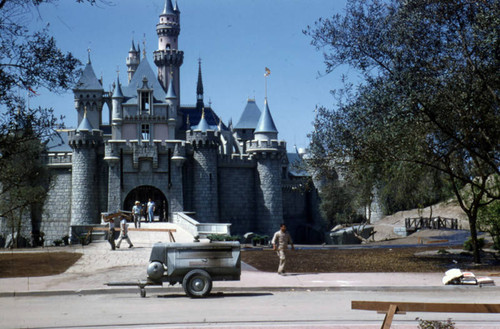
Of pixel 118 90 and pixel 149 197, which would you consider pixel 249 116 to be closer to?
→ pixel 118 90

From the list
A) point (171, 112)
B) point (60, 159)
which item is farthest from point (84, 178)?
point (171, 112)

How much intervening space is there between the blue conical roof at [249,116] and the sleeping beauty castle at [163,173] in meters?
9.58

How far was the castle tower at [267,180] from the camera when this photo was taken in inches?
2036

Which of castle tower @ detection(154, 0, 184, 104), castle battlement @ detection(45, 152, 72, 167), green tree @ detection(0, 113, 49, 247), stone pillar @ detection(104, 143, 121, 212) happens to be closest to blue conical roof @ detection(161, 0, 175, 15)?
castle tower @ detection(154, 0, 184, 104)

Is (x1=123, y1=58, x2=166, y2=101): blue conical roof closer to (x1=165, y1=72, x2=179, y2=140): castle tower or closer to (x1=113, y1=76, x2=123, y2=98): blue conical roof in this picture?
(x1=165, y1=72, x2=179, y2=140): castle tower

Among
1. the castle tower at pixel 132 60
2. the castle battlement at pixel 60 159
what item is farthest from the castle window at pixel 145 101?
the castle tower at pixel 132 60

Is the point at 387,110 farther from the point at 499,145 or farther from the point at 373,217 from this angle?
the point at 373,217

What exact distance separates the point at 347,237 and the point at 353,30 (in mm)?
34242

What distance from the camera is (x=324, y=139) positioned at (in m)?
21.9

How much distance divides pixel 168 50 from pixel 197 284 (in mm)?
54517

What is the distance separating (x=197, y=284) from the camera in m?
12.7

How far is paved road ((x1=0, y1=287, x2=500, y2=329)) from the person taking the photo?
31.4 ft

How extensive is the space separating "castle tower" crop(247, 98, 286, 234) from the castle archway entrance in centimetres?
773

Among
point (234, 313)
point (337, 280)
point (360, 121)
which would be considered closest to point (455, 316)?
point (234, 313)
